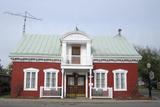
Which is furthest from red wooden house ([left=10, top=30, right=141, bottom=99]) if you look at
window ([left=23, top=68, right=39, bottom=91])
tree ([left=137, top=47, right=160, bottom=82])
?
tree ([left=137, top=47, right=160, bottom=82])

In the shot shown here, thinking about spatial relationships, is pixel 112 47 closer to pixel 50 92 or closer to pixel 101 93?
pixel 101 93

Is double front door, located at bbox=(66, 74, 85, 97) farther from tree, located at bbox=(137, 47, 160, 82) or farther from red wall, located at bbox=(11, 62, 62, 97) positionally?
tree, located at bbox=(137, 47, 160, 82)

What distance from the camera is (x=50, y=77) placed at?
2986 cm

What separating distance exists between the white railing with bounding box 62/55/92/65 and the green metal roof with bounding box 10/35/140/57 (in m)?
0.97

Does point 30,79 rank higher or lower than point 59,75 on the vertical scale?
lower

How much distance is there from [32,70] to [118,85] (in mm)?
8892

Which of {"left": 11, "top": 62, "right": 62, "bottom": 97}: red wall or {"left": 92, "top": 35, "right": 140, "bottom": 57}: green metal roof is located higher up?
{"left": 92, "top": 35, "right": 140, "bottom": 57}: green metal roof

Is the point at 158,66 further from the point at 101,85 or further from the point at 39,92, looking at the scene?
the point at 39,92

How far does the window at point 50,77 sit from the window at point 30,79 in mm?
1000

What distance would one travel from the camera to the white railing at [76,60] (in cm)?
2958

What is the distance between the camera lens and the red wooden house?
2936 centimetres

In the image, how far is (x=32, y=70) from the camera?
97.5ft

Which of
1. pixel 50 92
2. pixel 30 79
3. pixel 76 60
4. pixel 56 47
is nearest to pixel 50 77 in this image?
pixel 50 92

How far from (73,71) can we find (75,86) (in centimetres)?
157
